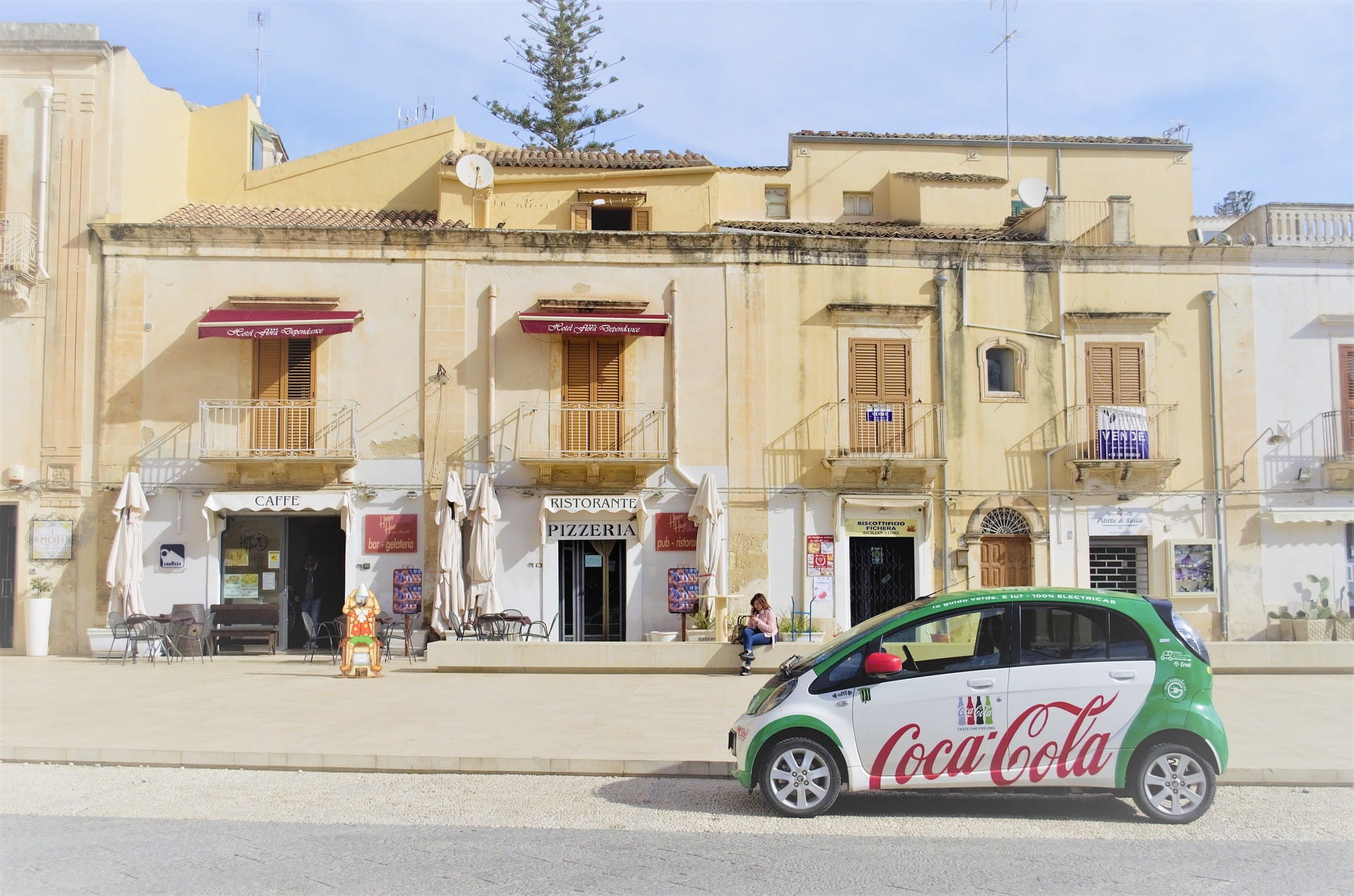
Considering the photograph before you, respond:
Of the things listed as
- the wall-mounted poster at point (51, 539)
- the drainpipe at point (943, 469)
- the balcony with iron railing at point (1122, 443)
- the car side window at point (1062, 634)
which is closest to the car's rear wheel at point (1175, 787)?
the car side window at point (1062, 634)

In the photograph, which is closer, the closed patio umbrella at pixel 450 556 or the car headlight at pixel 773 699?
the car headlight at pixel 773 699

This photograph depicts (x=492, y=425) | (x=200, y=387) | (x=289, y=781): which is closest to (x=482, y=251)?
(x=492, y=425)

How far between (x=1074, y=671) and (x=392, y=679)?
1130cm

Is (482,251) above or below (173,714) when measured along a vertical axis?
above

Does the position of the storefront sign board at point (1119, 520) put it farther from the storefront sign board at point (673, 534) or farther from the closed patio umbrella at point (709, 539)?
the storefront sign board at point (673, 534)

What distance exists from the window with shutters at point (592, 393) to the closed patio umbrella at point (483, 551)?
2100mm

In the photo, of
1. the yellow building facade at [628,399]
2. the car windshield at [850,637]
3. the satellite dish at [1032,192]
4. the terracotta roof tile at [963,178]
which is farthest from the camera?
the satellite dish at [1032,192]

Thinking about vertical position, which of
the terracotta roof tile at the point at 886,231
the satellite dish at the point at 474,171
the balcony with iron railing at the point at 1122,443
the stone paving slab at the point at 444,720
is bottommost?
the stone paving slab at the point at 444,720

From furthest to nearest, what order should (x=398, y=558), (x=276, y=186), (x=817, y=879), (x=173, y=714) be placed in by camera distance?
(x=276, y=186) < (x=398, y=558) < (x=173, y=714) < (x=817, y=879)

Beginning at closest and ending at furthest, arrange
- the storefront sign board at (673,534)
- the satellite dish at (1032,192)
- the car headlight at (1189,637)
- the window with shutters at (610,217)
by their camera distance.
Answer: the car headlight at (1189,637)
the storefront sign board at (673,534)
the window with shutters at (610,217)
the satellite dish at (1032,192)

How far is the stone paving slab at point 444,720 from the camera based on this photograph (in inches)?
409

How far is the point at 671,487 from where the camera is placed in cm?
2286

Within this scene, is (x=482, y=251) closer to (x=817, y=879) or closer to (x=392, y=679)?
(x=392, y=679)

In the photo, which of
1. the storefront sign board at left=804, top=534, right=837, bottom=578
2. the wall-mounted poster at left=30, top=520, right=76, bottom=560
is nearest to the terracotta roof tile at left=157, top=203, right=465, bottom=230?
the wall-mounted poster at left=30, top=520, right=76, bottom=560
